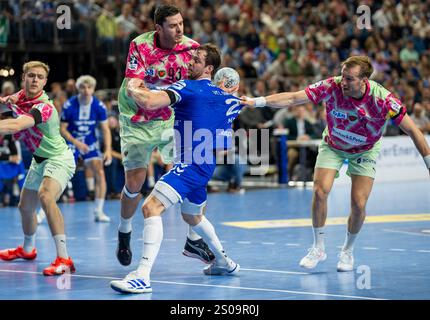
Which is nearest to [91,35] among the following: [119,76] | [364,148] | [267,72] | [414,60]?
[119,76]

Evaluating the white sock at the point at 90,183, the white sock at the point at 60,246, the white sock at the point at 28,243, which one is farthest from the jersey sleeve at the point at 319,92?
the white sock at the point at 90,183

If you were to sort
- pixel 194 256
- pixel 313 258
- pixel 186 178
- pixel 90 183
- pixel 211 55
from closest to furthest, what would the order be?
pixel 186 178, pixel 211 55, pixel 313 258, pixel 194 256, pixel 90 183

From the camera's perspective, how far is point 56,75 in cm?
2195

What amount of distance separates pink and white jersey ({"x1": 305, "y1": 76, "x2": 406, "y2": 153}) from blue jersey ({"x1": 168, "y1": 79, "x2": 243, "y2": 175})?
119cm

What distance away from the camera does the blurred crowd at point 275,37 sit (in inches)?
781

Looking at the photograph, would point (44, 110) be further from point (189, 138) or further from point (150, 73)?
point (189, 138)

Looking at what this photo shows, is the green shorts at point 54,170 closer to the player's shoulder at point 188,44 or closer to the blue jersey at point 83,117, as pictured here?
the player's shoulder at point 188,44

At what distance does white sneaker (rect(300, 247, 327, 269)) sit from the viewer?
8.92 metres

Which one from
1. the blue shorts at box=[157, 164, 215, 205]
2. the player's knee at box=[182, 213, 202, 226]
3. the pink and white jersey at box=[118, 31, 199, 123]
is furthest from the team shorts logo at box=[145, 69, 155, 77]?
the player's knee at box=[182, 213, 202, 226]

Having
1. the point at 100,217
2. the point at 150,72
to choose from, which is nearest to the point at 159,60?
the point at 150,72

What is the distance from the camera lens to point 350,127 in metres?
9.01

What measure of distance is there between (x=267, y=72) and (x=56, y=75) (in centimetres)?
513

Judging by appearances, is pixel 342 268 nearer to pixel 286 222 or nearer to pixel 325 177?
pixel 325 177

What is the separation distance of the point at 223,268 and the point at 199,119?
1.59 meters
